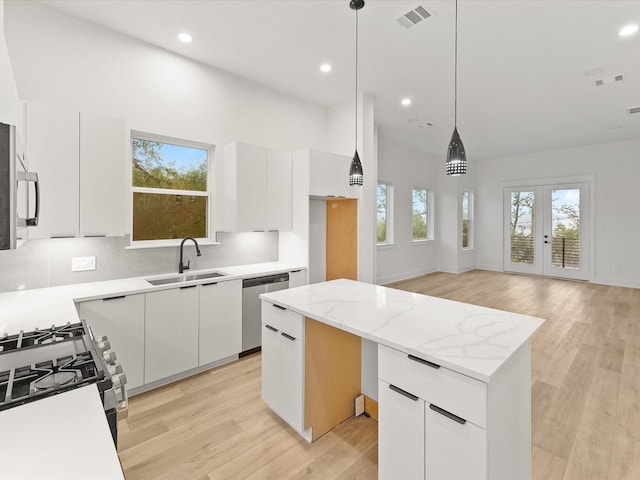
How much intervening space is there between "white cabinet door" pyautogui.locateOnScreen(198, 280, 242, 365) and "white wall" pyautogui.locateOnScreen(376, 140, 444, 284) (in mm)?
4096

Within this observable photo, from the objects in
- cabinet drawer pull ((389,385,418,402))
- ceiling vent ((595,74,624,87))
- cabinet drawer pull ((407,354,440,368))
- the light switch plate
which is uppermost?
ceiling vent ((595,74,624,87))

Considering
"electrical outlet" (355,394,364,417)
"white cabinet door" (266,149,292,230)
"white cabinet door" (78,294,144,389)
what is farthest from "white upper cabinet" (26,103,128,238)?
"electrical outlet" (355,394,364,417)

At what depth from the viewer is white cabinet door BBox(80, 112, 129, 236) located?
2517mm

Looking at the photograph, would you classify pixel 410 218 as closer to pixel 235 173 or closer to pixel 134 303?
pixel 235 173

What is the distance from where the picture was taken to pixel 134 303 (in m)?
2.58

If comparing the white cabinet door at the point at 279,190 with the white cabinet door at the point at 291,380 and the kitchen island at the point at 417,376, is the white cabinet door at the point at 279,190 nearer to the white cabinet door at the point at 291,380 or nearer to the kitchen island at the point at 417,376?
the kitchen island at the point at 417,376

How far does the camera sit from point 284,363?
2.15 m

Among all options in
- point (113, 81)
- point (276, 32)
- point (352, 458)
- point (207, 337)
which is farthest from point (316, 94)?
point (352, 458)

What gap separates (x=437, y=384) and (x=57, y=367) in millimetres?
1476

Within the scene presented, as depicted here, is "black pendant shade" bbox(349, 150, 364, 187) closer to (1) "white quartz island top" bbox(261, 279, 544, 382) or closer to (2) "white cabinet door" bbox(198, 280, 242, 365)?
(1) "white quartz island top" bbox(261, 279, 544, 382)

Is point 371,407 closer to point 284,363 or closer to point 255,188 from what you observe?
point 284,363

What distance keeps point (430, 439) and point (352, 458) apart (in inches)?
31.3

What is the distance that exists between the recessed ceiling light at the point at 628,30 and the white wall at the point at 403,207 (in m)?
4.03

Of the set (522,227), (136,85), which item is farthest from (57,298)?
(522,227)
